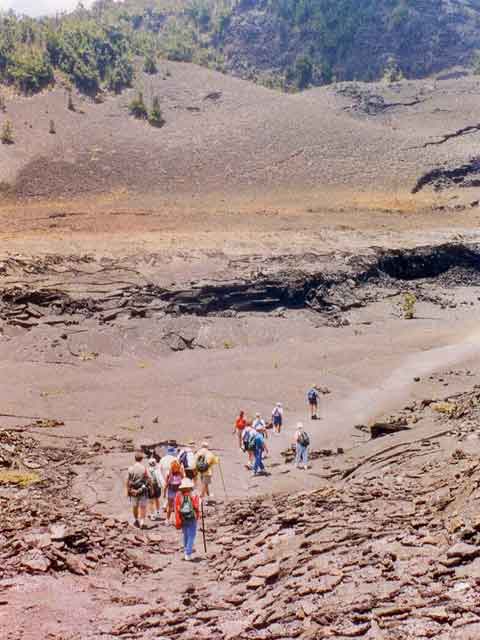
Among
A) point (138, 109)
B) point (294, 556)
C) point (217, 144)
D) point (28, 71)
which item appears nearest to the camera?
point (294, 556)

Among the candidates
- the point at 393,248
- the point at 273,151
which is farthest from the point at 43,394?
the point at 273,151

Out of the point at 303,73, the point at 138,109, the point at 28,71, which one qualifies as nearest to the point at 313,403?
the point at 138,109

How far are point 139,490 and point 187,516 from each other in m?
1.40

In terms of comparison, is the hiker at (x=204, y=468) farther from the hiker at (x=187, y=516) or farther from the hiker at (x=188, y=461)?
the hiker at (x=187, y=516)

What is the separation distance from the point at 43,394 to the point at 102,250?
38.8 feet

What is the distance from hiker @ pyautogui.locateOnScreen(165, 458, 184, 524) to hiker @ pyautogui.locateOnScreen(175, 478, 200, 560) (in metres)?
1.32

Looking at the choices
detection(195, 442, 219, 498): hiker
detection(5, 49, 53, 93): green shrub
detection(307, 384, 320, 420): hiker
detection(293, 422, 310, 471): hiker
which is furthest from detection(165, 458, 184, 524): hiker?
detection(5, 49, 53, 93): green shrub

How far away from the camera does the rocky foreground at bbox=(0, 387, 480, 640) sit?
5359 millimetres

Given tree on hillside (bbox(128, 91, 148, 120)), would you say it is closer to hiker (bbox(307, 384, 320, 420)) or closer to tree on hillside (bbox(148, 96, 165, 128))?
tree on hillside (bbox(148, 96, 165, 128))

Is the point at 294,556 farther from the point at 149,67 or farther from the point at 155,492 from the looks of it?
the point at 149,67

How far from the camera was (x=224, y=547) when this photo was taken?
8.72 m

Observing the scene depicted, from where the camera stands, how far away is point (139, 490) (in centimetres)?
952

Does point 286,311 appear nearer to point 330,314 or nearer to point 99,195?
point 330,314

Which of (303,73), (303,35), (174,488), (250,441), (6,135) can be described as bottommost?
(250,441)
